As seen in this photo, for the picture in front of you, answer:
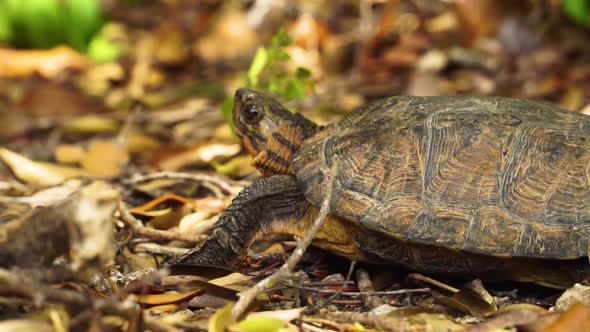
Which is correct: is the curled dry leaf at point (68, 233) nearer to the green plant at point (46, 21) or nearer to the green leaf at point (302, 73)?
the green leaf at point (302, 73)

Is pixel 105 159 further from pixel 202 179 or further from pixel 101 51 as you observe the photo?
pixel 101 51

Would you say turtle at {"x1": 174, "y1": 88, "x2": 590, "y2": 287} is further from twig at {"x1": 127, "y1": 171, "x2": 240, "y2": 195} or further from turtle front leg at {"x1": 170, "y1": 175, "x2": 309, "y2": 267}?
twig at {"x1": 127, "y1": 171, "x2": 240, "y2": 195}

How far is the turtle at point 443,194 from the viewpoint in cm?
291

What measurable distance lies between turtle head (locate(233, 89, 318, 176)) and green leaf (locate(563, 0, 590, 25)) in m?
4.07

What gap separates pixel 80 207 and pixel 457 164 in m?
1.67

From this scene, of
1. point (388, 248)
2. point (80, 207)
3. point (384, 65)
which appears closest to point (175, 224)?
point (388, 248)

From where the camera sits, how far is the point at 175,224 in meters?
3.81

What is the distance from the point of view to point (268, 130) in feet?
12.2

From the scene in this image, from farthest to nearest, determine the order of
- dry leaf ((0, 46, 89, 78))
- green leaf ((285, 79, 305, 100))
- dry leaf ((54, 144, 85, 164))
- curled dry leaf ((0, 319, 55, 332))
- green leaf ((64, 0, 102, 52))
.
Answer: green leaf ((64, 0, 102, 52))
dry leaf ((0, 46, 89, 78))
dry leaf ((54, 144, 85, 164))
green leaf ((285, 79, 305, 100))
curled dry leaf ((0, 319, 55, 332))

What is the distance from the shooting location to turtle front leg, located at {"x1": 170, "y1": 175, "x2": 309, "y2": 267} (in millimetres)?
3221

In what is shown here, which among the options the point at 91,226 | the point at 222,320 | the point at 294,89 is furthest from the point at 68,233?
the point at 294,89

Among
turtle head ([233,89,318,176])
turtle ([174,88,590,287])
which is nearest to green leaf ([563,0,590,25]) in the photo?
turtle ([174,88,590,287])

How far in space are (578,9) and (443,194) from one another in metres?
4.48

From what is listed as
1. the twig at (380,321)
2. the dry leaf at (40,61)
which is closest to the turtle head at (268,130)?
the twig at (380,321)
